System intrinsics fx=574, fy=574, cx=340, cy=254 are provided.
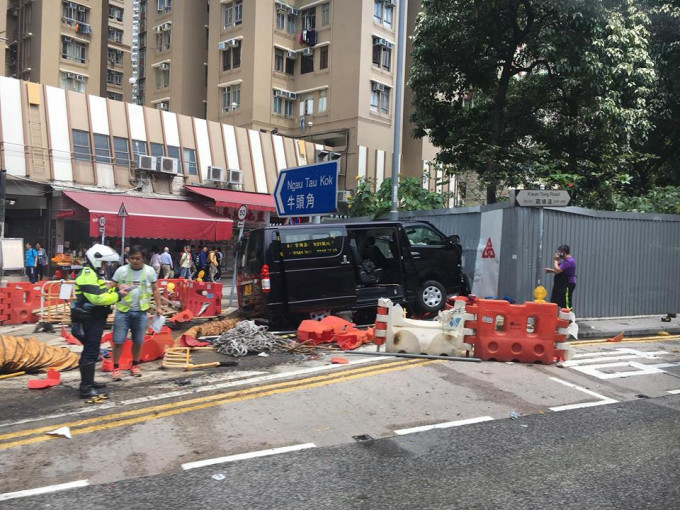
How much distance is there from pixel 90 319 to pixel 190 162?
2209 cm

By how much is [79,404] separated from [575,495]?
4.60 m

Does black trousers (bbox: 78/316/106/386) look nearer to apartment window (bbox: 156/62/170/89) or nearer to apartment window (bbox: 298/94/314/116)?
apartment window (bbox: 298/94/314/116)

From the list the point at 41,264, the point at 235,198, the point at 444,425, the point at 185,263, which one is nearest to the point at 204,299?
the point at 444,425

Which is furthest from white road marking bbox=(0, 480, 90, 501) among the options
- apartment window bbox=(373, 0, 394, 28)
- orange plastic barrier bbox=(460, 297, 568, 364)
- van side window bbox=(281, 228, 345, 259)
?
apartment window bbox=(373, 0, 394, 28)

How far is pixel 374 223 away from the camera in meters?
10.6

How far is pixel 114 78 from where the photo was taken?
50.3 meters

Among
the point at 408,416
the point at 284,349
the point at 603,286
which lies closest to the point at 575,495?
the point at 408,416

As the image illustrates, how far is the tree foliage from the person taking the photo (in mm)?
15297

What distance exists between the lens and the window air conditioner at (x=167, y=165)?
82.3 ft

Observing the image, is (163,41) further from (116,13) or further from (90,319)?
(90,319)

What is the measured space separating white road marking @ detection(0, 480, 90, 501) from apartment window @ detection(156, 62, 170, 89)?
41.7 meters

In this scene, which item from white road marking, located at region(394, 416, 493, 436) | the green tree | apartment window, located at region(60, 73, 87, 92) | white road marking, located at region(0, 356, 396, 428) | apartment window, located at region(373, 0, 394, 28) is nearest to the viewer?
white road marking, located at region(394, 416, 493, 436)

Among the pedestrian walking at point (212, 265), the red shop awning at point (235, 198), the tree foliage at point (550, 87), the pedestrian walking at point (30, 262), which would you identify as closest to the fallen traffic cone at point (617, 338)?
the tree foliage at point (550, 87)

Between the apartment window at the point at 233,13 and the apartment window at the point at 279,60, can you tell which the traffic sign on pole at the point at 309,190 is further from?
the apartment window at the point at 233,13
